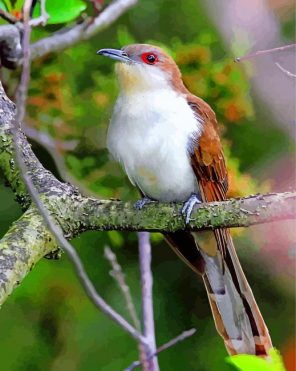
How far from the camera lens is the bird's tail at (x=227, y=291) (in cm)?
209

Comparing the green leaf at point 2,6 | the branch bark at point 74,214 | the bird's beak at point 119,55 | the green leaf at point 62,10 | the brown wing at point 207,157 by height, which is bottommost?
the brown wing at point 207,157

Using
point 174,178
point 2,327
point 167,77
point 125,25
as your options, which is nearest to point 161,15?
point 125,25

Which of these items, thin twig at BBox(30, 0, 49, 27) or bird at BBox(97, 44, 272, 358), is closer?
thin twig at BBox(30, 0, 49, 27)

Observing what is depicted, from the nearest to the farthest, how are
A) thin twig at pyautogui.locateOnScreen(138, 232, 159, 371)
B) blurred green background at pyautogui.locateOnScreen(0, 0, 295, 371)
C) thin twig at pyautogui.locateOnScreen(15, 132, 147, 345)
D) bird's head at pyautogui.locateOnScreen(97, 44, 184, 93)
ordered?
thin twig at pyautogui.locateOnScreen(15, 132, 147, 345)
thin twig at pyautogui.locateOnScreen(138, 232, 159, 371)
bird's head at pyautogui.locateOnScreen(97, 44, 184, 93)
blurred green background at pyautogui.locateOnScreen(0, 0, 295, 371)

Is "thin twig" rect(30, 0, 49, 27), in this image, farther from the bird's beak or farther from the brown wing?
the brown wing

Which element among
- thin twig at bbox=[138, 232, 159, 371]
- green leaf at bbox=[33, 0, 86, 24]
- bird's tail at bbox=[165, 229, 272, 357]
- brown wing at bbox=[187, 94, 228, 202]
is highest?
green leaf at bbox=[33, 0, 86, 24]

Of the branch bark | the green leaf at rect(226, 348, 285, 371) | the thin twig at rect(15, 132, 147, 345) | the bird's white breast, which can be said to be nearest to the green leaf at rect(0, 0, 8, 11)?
the branch bark

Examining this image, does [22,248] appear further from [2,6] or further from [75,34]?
[75,34]

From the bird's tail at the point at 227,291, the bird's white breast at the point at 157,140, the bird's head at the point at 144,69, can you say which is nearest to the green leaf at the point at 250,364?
the bird's tail at the point at 227,291

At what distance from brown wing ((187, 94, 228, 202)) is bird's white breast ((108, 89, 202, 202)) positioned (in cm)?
2

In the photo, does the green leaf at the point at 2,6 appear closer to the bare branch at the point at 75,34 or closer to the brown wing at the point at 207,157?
the bare branch at the point at 75,34

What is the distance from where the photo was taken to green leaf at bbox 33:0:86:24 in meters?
2.03

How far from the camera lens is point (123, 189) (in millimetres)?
2445

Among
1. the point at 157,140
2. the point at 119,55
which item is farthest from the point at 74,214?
the point at 119,55
